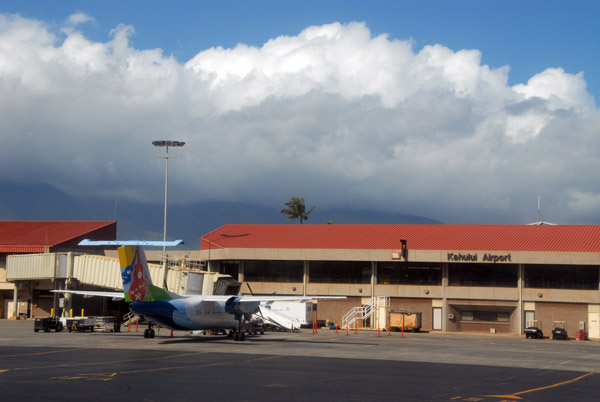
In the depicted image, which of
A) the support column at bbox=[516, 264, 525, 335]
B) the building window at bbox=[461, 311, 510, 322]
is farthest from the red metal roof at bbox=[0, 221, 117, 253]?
the support column at bbox=[516, 264, 525, 335]

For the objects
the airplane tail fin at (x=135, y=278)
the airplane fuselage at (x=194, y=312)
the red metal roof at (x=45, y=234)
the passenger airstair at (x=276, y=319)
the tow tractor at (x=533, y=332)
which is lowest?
the tow tractor at (x=533, y=332)

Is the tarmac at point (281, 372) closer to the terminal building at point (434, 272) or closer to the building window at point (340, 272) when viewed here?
the terminal building at point (434, 272)

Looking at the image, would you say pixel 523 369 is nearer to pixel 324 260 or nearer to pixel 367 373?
pixel 367 373

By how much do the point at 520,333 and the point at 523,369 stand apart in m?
42.1

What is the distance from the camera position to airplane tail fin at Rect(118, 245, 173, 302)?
134 feet

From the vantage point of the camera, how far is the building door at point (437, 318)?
72750mm

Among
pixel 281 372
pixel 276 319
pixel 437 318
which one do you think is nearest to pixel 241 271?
pixel 276 319

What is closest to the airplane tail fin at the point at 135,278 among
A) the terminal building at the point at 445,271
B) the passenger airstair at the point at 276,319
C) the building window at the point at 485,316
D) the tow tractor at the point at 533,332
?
the passenger airstair at the point at 276,319

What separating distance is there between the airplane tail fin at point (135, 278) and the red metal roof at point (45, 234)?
39806 mm

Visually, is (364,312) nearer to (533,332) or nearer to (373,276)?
(373,276)

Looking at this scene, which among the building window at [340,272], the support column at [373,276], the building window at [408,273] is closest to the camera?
the building window at [408,273]

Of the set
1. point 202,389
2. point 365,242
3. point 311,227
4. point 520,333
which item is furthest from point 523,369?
point 311,227

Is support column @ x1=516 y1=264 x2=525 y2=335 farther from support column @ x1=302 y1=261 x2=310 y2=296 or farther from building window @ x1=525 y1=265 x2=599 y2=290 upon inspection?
support column @ x1=302 y1=261 x2=310 y2=296

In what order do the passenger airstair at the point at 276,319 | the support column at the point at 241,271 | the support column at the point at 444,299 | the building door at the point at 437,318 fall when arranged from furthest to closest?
the support column at the point at 241,271 < the building door at the point at 437,318 < the support column at the point at 444,299 < the passenger airstair at the point at 276,319
